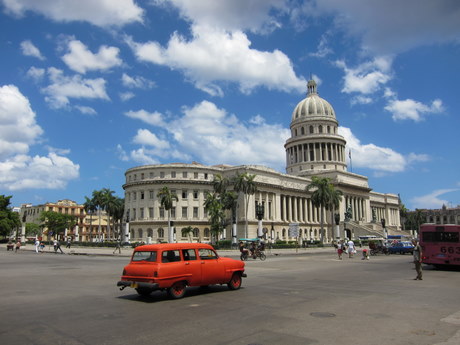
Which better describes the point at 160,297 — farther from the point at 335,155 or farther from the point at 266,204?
the point at 335,155

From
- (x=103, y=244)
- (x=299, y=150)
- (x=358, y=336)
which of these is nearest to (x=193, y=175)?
(x=103, y=244)

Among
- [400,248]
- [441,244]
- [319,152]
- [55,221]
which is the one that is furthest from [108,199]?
[441,244]

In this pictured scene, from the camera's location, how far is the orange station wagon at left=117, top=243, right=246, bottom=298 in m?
11.9

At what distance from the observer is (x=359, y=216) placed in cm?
10931

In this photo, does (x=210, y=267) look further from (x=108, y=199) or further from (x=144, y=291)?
(x=108, y=199)

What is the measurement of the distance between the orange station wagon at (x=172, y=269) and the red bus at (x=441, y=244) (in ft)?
53.3

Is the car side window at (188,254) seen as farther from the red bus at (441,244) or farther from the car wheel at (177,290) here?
the red bus at (441,244)

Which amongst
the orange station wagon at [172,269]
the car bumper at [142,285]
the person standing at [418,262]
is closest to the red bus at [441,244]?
the person standing at [418,262]

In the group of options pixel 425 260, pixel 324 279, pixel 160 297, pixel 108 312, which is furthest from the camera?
pixel 425 260

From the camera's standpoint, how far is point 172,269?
12.2 m

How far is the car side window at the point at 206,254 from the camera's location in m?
13.5

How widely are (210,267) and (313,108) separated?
109m

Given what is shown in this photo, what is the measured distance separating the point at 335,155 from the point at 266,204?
37.1 m

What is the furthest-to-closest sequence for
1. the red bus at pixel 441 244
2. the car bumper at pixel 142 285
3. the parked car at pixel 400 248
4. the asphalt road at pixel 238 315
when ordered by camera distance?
the parked car at pixel 400 248 < the red bus at pixel 441 244 < the car bumper at pixel 142 285 < the asphalt road at pixel 238 315
